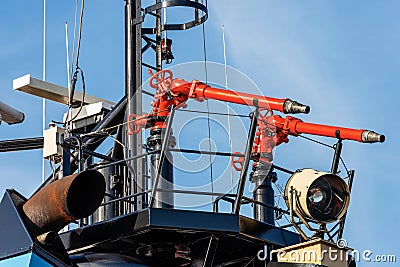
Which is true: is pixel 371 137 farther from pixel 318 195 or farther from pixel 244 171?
pixel 244 171

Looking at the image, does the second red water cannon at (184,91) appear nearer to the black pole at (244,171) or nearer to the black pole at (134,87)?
the black pole at (134,87)

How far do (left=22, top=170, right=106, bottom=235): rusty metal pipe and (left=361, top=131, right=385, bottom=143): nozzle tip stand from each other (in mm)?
3624

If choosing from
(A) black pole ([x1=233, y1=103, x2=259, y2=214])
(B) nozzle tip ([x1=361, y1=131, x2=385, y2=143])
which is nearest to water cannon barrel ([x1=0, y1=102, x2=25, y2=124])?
(A) black pole ([x1=233, y1=103, x2=259, y2=214])

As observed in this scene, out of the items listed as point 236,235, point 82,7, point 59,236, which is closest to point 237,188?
point 236,235

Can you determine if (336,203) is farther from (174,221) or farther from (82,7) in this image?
(82,7)

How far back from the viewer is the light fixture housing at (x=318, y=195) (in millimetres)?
15680

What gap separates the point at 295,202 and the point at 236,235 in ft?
3.20

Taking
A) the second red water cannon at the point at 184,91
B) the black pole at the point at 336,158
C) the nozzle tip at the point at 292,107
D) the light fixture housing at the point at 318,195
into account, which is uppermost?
the second red water cannon at the point at 184,91

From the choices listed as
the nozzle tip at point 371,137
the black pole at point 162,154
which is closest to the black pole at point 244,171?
the black pole at point 162,154

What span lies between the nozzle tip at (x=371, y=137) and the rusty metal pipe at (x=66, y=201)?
362 cm

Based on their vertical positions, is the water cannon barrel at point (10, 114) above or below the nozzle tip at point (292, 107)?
above

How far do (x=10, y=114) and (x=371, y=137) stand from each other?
6261 mm

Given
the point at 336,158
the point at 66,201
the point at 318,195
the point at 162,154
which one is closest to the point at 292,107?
the point at 336,158

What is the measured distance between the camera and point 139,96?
18.0 meters
